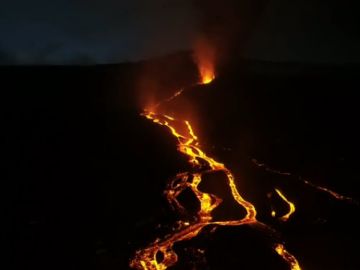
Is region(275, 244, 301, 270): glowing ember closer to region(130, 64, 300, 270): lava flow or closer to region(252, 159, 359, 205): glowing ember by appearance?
region(130, 64, 300, 270): lava flow

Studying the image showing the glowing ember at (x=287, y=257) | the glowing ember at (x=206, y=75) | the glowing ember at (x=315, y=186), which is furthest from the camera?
the glowing ember at (x=206, y=75)

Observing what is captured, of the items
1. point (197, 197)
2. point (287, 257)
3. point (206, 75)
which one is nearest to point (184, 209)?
point (197, 197)

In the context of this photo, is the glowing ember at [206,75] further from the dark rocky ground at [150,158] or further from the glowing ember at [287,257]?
the glowing ember at [287,257]

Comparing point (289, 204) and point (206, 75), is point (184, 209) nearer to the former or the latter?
point (289, 204)

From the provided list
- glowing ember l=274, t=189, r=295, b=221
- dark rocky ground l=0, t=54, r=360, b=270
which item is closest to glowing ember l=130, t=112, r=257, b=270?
dark rocky ground l=0, t=54, r=360, b=270

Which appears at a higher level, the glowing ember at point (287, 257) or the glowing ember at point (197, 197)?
the glowing ember at point (287, 257)

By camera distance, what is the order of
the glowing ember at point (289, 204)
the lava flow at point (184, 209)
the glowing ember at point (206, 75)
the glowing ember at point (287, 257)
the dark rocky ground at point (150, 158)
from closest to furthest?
the glowing ember at point (287, 257) → the lava flow at point (184, 209) → the dark rocky ground at point (150, 158) → the glowing ember at point (289, 204) → the glowing ember at point (206, 75)

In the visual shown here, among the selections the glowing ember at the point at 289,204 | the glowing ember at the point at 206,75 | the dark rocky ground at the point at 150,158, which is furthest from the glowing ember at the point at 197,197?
the glowing ember at the point at 206,75
